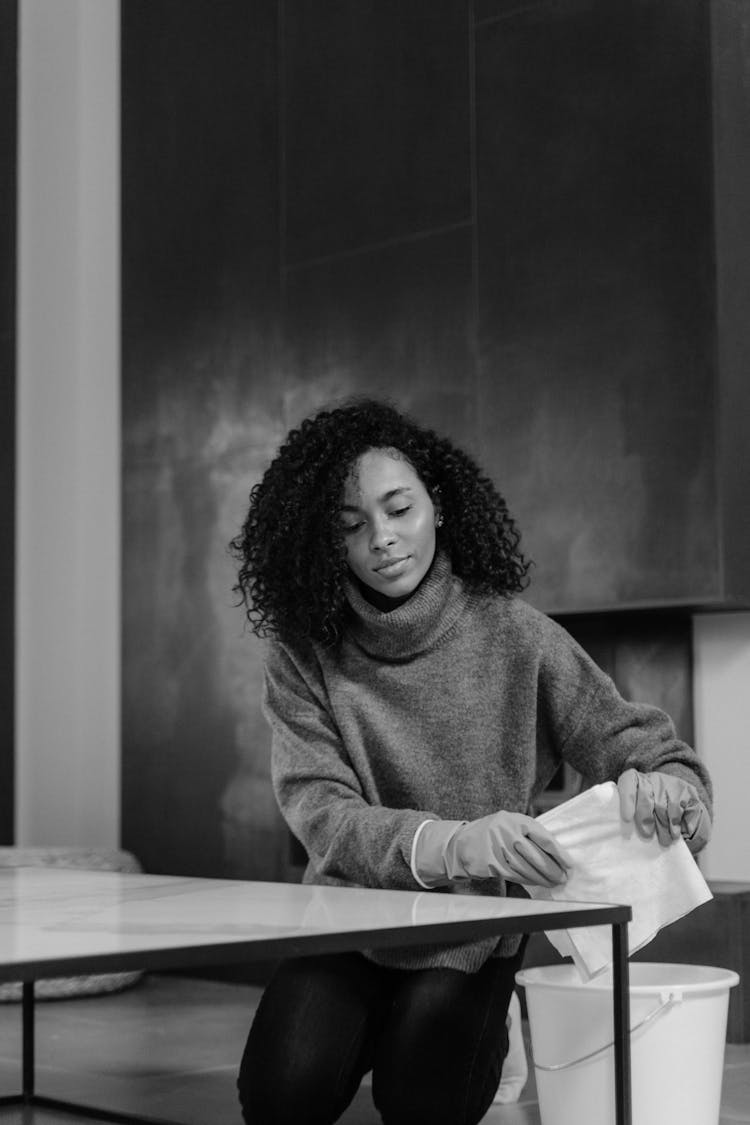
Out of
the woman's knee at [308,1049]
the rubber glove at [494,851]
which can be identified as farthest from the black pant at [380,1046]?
the rubber glove at [494,851]

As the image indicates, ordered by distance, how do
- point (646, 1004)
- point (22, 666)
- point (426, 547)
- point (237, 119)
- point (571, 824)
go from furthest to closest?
point (22, 666)
point (237, 119)
point (426, 547)
point (646, 1004)
point (571, 824)

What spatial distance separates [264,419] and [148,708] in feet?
2.68

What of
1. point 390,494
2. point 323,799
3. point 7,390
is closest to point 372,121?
point 7,390

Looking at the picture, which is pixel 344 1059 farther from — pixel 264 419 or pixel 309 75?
pixel 309 75

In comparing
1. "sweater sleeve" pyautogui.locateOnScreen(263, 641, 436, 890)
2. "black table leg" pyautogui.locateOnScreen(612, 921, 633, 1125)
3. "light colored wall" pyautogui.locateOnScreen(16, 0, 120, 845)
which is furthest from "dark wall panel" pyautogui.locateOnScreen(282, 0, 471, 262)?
"black table leg" pyautogui.locateOnScreen(612, 921, 633, 1125)

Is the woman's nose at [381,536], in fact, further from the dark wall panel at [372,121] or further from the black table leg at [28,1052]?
the dark wall panel at [372,121]

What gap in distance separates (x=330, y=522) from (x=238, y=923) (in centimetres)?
79

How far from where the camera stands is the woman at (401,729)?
194 centimetres

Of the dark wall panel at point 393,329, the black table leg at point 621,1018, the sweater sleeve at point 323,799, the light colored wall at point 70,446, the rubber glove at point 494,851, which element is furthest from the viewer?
the light colored wall at point 70,446

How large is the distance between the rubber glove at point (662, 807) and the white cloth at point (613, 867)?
0.01m

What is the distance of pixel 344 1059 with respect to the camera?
77.0 inches

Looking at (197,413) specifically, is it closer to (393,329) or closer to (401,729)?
(393,329)

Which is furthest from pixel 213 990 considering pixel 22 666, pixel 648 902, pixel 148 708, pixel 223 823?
pixel 648 902

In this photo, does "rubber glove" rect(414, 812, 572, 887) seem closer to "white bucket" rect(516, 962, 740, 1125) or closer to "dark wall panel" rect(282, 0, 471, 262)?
"white bucket" rect(516, 962, 740, 1125)
